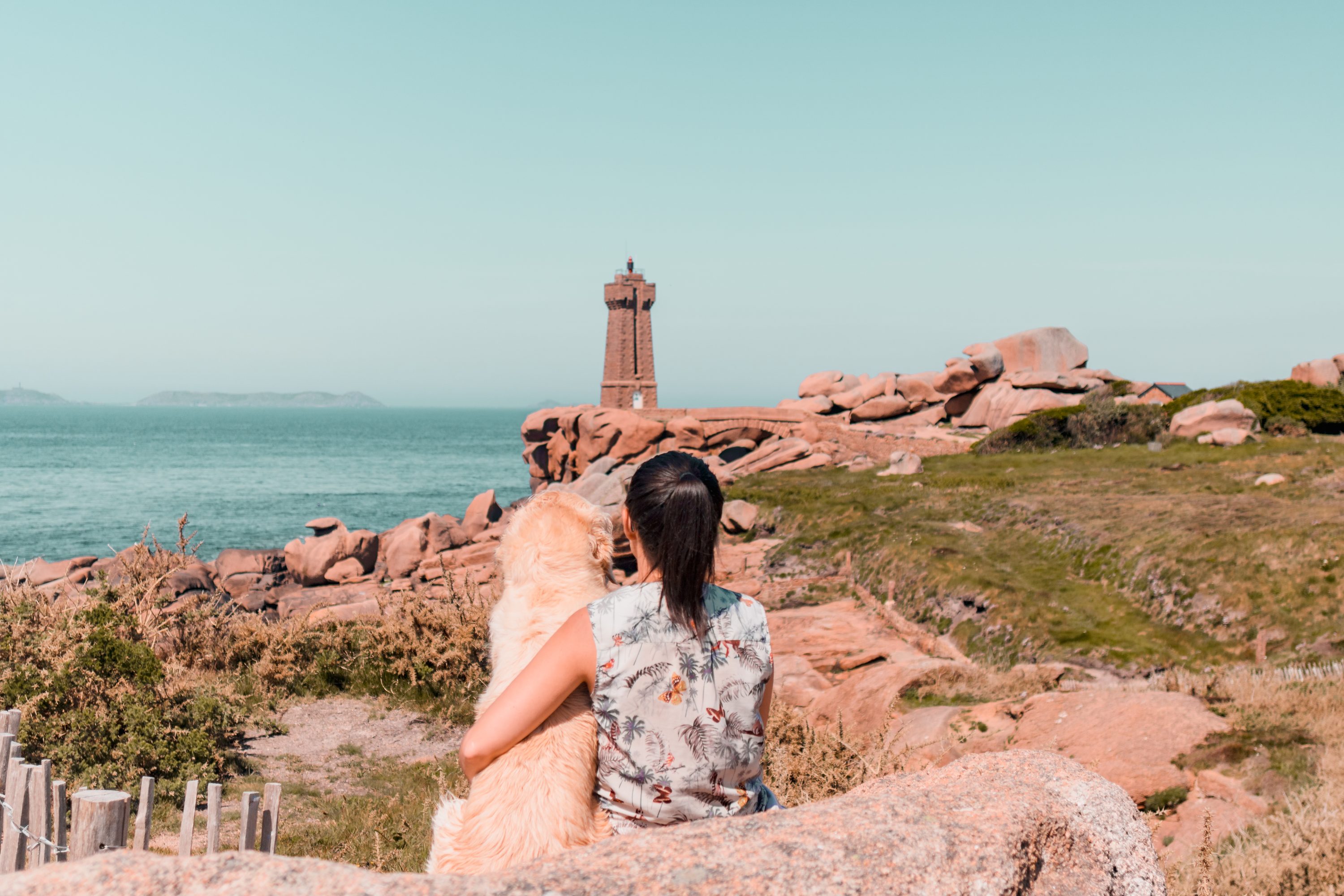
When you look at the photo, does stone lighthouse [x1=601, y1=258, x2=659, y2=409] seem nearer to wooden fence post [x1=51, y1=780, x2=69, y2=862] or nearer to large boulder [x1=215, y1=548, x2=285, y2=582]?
large boulder [x1=215, y1=548, x2=285, y2=582]

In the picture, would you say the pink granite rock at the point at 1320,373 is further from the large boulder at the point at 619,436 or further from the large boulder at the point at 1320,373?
the large boulder at the point at 619,436

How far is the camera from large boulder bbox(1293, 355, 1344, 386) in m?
32.3

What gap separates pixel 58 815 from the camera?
3.71 m

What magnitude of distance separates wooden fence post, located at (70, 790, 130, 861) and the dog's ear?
2.09 metres

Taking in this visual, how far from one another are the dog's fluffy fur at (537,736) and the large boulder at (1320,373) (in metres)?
36.8

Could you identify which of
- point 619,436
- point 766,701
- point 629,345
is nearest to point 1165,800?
point 766,701

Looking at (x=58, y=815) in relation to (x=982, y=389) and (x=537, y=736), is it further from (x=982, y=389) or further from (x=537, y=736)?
(x=982, y=389)

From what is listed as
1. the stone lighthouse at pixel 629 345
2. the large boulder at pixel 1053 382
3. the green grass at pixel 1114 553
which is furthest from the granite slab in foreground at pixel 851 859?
the stone lighthouse at pixel 629 345

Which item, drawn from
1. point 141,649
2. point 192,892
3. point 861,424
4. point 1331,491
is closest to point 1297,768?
point 192,892

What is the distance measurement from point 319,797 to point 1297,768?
7.39 meters

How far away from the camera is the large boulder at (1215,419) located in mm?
27562

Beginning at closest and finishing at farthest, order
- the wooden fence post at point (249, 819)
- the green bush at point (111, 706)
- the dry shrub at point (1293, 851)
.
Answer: the wooden fence post at point (249, 819) → the dry shrub at point (1293, 851) → the green bush at point (111, 706)

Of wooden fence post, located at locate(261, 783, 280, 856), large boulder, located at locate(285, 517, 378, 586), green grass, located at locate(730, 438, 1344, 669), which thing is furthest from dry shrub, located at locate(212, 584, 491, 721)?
large boulder, located at locate(285, 517, 378, 586)

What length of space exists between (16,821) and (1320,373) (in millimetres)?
39649
